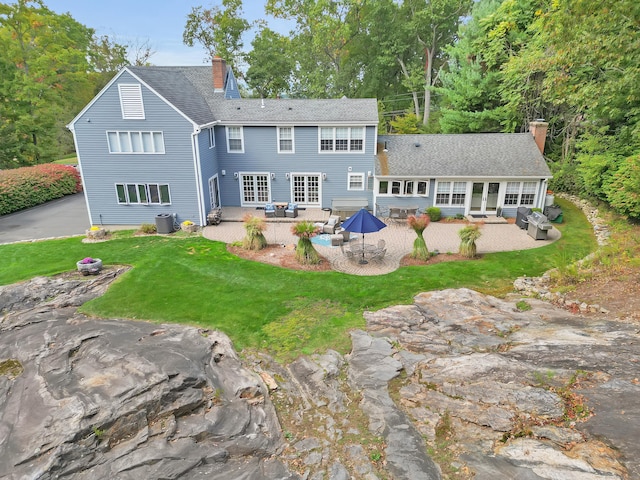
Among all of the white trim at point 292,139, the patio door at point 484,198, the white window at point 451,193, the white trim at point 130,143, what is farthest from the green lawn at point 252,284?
the white trim at point 292,139

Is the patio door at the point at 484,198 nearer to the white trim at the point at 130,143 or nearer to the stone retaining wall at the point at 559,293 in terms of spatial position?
the stone retaining wall at the point at 559,293

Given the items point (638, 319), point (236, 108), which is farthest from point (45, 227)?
point (638, 319)

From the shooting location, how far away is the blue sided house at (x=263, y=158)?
68.7 feet

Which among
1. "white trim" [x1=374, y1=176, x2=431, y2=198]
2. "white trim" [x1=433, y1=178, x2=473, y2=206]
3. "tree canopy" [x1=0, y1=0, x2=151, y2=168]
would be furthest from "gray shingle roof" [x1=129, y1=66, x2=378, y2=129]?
"tree canopy" [x1=0, y1=0, x2=151, y2=168]

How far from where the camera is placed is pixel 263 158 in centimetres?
2462

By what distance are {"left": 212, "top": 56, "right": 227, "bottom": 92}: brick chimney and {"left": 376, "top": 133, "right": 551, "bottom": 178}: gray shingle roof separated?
448 inches

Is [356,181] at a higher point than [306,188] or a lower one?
higher

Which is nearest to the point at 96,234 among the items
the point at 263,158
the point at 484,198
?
the point at 263,158

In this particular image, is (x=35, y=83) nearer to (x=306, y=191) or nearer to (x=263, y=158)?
(x=263, y=158)

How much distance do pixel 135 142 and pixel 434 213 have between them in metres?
17.2

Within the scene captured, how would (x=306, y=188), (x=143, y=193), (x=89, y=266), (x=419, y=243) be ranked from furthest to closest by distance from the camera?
(x=306, y=188) → (x=143, y=193) → (x=419, y=243) → (x=89, y=266)

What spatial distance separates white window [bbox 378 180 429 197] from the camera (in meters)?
23.2

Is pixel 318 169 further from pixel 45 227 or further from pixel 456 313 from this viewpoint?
pixel 45 227

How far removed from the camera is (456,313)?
39.5 feet
